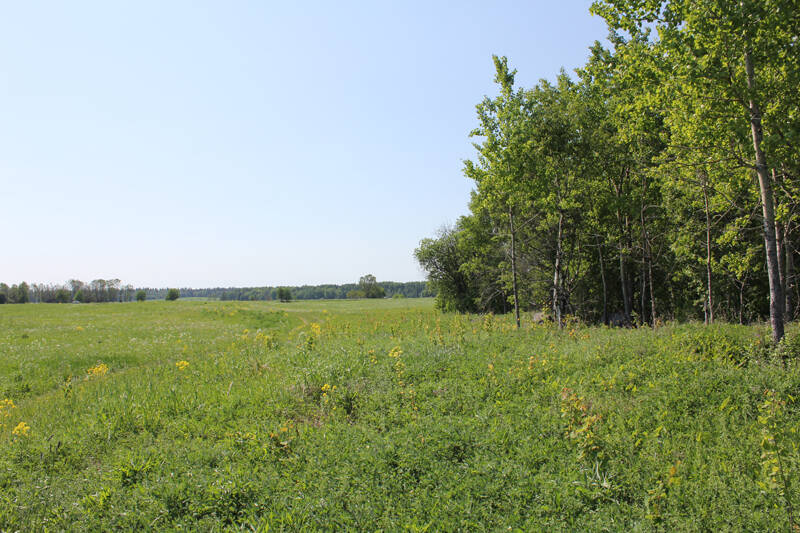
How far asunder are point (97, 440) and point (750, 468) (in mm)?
9962

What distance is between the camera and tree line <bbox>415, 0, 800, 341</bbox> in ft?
25.7

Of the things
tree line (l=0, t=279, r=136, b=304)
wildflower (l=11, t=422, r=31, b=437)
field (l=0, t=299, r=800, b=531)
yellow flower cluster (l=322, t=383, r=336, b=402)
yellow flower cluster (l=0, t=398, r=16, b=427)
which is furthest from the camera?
tree line (l=0, t=279, r=136, b=304)

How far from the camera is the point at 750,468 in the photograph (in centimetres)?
490

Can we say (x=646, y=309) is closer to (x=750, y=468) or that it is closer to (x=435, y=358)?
(x=435, y=358)

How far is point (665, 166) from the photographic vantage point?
34.3 ft

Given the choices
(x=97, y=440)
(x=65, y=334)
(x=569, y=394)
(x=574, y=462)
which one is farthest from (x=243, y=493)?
(x=65, y=334)

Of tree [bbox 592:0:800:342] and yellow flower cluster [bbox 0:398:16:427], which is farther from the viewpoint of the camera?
yellow flower cluster [bbox 0:398:16:427]

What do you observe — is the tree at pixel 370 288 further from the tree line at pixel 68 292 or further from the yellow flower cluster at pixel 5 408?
the yellow flower cluster at pixel 5 408

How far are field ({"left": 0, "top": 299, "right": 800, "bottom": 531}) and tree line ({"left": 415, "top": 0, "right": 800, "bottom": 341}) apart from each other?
3.29 meters

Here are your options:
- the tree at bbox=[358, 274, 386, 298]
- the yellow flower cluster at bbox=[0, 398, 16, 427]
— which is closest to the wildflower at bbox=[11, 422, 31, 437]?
the yellow flower cluster at bbox=[0, 398, 16, 427]

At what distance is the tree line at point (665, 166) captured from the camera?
7836 mm

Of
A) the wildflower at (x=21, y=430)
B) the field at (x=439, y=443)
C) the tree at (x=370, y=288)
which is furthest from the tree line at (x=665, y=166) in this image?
the tree at (x=370, y=288)

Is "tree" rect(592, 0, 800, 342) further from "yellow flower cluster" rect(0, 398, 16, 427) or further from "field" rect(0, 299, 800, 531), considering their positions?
"yellow flower cluster" rect(0, 398, 16, 427)

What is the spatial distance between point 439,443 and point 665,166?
30.7 ft
